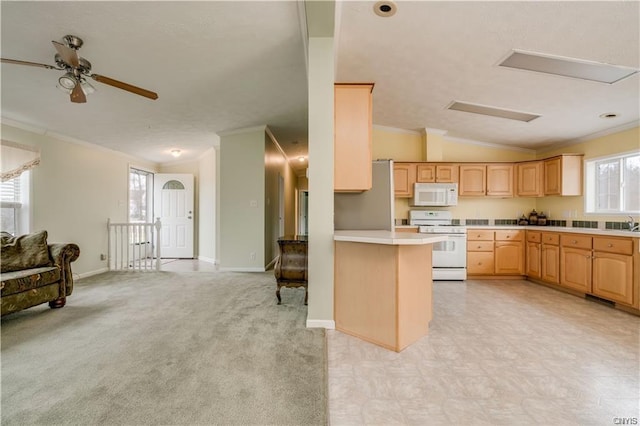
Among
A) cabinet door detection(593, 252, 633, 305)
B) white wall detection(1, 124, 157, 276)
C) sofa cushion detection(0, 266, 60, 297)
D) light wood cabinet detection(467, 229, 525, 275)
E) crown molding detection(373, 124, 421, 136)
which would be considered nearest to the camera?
sofa cushion detection(0, 266, 60, 297)

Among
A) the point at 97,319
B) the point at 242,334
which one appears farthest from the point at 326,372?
the point at 97,319

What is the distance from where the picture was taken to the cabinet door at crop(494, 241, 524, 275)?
178 inches

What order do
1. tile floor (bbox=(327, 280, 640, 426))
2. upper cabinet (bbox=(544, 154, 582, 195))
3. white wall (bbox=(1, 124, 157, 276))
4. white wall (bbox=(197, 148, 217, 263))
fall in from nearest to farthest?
tile floor (bbox=(327, 280, 640, 426))
white wall (bbox=(1, 124, 157, 276))
upper cabinet (bbox=(544, 154, 582, 195))
white wall (bbox=(197, 148, 217, 263))

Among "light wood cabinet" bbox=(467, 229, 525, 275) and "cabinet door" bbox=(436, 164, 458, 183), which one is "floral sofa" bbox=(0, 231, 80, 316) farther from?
"light wood cabinet" bbox=(467, 229, 525, 275)

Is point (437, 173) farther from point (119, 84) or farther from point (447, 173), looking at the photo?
point (119, 84)

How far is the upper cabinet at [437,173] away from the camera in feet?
15.6

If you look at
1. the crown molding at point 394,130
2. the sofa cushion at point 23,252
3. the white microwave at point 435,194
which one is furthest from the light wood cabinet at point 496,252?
the sofa cushion at point 23,252

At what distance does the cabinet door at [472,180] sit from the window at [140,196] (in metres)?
6.62

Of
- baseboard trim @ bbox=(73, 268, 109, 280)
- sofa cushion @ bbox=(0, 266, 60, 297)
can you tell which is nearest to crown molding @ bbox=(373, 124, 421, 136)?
sofa cushion @ bbox=(0, 266, 60, 297)

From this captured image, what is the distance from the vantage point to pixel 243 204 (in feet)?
16.4

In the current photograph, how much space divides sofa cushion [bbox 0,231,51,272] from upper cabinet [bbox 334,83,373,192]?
3.40 metres

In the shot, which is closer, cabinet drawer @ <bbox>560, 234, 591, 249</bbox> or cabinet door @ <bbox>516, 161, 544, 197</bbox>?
cabinet drawer @ <bbox>560, 234, 591, 249</bbox>

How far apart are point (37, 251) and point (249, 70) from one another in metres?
3.14

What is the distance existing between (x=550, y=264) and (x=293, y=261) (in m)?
3.86
